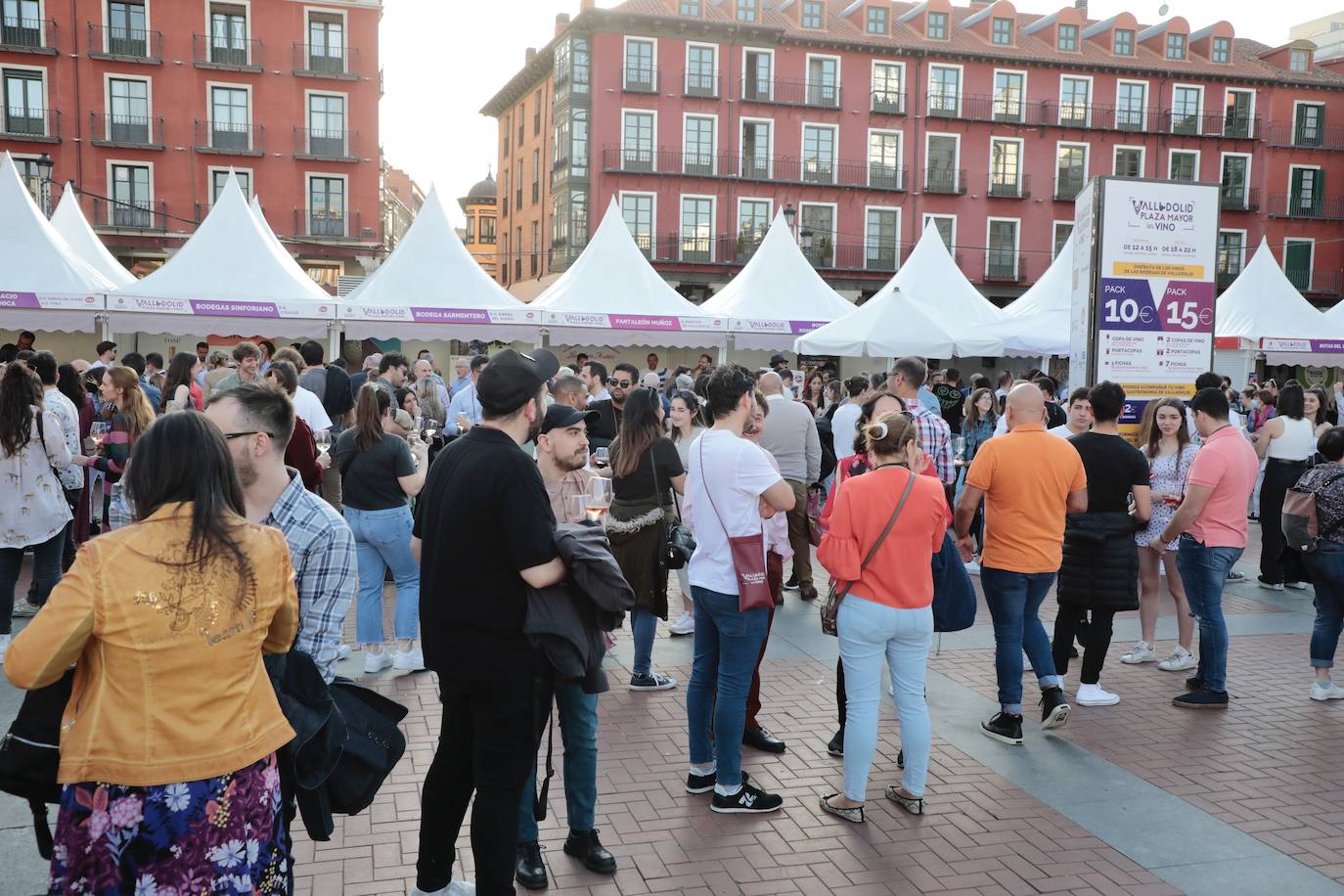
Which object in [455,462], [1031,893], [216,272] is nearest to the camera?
[455,462]

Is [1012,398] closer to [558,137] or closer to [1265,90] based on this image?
[558,137]

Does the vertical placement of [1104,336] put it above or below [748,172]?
below

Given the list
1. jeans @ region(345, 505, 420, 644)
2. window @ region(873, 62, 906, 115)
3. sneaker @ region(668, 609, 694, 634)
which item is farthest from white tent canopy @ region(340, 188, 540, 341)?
window @ region(873, 62, 906, 115)

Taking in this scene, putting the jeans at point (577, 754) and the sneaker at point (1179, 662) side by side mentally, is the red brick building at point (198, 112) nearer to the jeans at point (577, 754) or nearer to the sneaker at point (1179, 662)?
the sneaker at point (1179, 662)

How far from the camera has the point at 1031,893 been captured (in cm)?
383

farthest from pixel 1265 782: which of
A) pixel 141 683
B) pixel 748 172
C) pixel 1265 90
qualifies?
pixel 1265 90

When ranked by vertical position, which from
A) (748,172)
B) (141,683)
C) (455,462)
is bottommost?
(141,683)

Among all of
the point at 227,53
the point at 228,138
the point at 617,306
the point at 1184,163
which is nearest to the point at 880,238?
the point at 1184,163

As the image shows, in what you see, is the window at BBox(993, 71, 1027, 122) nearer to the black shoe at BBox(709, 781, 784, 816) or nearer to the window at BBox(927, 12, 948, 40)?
the window at BBox(927, 12, 948, 40)

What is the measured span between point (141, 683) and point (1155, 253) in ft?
28.7

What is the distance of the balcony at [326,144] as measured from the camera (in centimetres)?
3550

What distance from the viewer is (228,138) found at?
3512cm

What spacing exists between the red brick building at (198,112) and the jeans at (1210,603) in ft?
110

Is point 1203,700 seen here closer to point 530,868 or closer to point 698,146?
point 530,868
